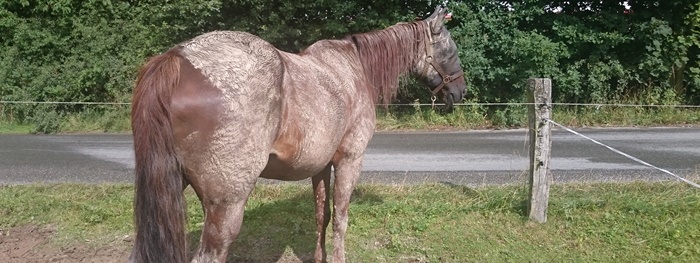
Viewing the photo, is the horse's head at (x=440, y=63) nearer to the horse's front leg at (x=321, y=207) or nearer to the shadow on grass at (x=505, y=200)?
the shadow on grass at (x=505, y=200)

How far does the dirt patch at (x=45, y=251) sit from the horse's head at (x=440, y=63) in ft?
10.0

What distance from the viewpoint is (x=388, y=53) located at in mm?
4652

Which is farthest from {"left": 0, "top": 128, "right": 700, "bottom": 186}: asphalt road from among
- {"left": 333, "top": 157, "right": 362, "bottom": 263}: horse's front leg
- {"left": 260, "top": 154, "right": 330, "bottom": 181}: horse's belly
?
{"left": 260, "top": 154, "right": 330, "bottom": 181}: horse's belly

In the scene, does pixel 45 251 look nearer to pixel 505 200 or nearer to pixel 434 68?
pixel 434 68

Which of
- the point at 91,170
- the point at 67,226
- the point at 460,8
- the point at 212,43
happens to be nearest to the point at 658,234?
the point at 212,43

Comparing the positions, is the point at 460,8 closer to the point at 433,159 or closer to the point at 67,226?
the point at 433,159

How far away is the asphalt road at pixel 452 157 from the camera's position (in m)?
7.10

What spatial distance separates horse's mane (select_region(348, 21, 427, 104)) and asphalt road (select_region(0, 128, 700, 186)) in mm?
2013

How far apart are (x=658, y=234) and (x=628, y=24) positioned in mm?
9272

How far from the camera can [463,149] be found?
9445 mm

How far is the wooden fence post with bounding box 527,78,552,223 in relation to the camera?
5.10 m

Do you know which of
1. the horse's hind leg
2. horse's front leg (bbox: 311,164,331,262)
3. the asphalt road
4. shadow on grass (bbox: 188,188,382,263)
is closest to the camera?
the horse's hind leg

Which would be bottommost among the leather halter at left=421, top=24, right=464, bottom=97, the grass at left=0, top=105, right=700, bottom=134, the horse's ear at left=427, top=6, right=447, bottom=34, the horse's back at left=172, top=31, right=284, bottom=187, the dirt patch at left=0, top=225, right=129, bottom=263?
the dirt patch at left=0, top=225, right=129, bottom=263

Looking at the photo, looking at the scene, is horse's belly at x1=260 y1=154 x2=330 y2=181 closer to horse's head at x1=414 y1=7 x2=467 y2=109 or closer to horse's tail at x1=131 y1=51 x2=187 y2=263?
horse's tail at x1=131 y1=51 x2=187 y2=263
